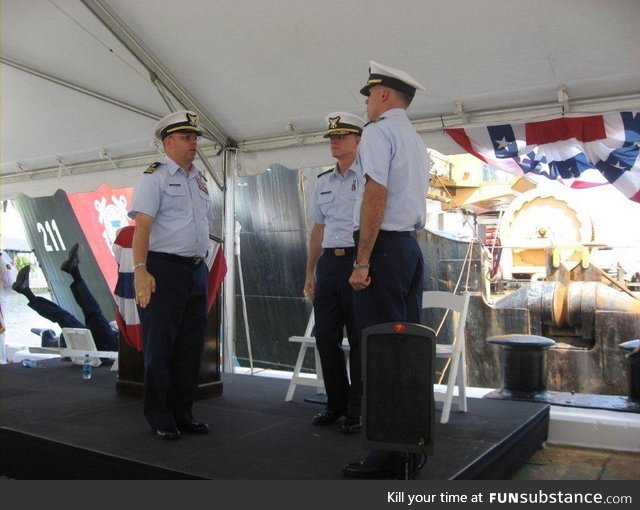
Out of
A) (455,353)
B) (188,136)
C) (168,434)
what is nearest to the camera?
(168,434)

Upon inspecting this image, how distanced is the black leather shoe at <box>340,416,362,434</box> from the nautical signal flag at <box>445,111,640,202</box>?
94.3 inches

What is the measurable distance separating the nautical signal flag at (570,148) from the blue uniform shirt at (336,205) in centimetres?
155

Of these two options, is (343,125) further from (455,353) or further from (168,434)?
(168,434)

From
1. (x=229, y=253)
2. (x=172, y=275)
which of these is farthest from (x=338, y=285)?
(x=229, y=253)

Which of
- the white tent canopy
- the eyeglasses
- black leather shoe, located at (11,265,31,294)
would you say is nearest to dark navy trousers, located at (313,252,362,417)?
the eyeglasses

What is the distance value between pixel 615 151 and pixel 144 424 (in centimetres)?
352

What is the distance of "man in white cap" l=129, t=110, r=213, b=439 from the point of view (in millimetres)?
2617

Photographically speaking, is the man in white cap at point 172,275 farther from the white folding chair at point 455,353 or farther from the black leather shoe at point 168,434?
the white folding chair at point 455,353

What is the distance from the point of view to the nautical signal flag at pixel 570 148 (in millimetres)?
3930

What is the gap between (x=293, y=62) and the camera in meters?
4.13

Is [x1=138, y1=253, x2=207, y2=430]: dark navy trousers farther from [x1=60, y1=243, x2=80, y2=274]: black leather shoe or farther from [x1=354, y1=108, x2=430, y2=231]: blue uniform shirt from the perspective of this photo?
[x1=60, y1=243, x2=80, y2=274]: black leather shoe

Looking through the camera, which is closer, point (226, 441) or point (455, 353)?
point (226, 441)

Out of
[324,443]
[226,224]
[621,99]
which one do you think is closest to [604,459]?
[324,443]

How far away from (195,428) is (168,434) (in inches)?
7.2
